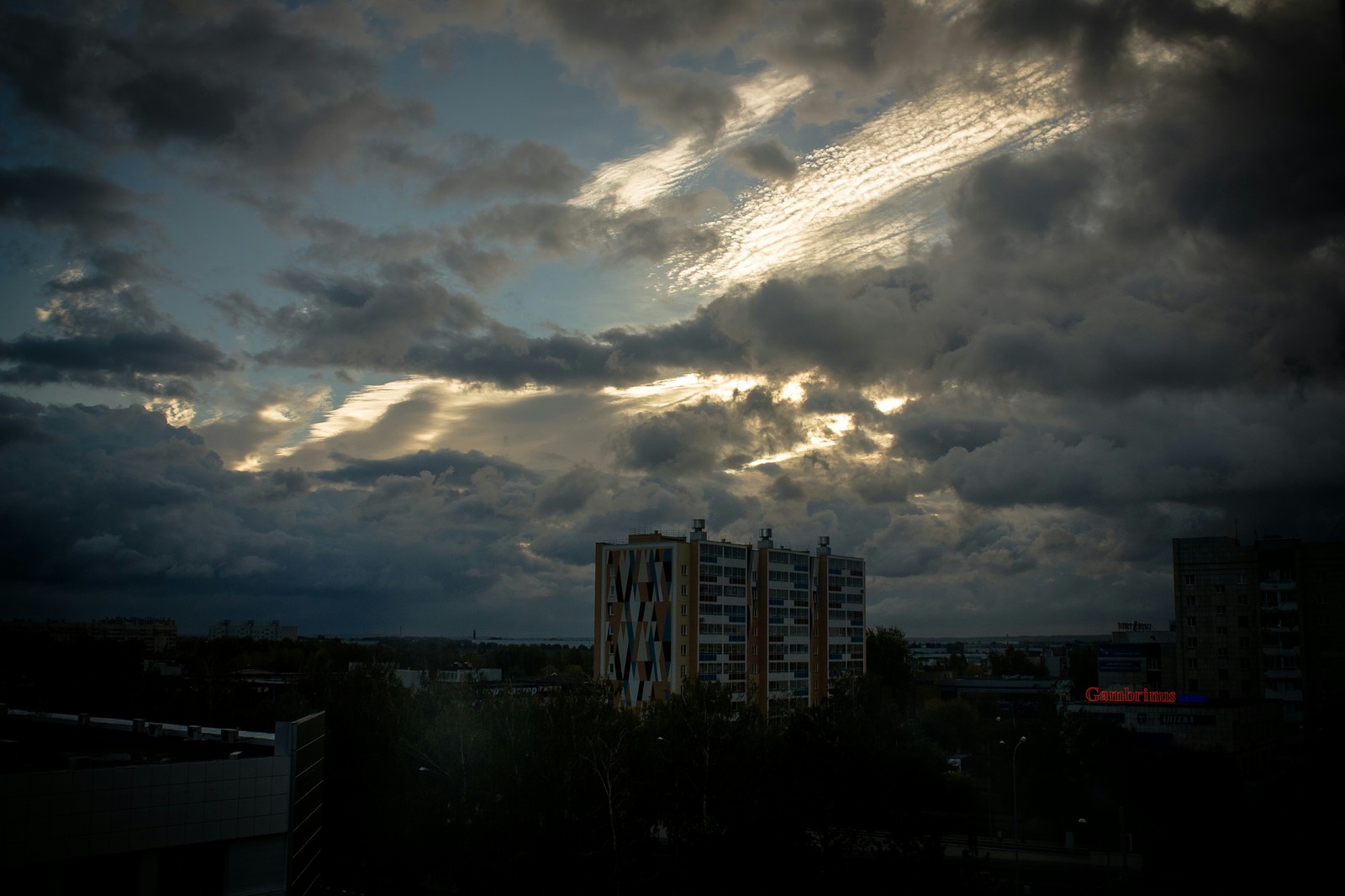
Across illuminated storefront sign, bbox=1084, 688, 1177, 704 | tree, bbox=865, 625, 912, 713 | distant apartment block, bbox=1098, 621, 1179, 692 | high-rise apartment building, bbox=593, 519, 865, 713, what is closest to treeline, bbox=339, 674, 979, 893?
high-rise apartment building, bbox=593, 519, 865, 713

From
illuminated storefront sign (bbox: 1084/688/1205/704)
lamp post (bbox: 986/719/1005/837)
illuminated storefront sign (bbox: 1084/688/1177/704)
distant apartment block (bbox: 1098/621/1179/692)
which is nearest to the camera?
lamp post (bbox: 986/719/1005/837)

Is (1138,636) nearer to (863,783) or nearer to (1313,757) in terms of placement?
(1313,757)

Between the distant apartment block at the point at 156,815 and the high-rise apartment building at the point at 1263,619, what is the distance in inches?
3406

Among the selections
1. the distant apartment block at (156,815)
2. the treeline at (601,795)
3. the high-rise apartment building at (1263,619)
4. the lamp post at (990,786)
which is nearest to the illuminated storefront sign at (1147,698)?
the lamp post at (990,786)

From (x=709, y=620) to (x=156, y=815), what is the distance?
221 ft

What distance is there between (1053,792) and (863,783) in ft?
118

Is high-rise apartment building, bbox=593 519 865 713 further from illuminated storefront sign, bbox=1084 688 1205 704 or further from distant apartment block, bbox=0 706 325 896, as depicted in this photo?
distant apartment block, bbox=0 706 325 896

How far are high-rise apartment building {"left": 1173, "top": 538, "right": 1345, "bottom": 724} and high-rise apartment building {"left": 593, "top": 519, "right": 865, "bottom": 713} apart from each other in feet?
112

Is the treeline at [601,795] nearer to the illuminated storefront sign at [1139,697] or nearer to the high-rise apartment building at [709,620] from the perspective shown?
the high-rise apartment building at [709,620]

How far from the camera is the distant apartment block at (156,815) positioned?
1828 cm

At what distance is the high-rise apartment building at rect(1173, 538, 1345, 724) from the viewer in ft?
268

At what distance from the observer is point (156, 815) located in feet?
66.0

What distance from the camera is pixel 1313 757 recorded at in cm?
4794

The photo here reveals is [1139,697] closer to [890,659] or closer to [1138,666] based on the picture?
[1138,666]
